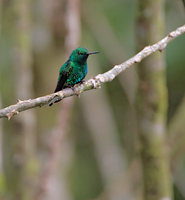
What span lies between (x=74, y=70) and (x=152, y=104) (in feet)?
3.13

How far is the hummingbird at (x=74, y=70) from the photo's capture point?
14.7 feet

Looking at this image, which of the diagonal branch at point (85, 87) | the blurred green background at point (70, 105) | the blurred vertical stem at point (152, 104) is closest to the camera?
the diagonal branch at point (85, 87)

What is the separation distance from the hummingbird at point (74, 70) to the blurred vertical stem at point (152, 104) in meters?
0.69

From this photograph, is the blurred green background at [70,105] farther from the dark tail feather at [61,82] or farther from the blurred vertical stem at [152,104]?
the dark tail feather at [61,82]

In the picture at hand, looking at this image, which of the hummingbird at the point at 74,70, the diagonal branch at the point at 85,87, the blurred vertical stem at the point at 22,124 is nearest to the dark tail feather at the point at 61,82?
the hummingbird at the point at 74,70

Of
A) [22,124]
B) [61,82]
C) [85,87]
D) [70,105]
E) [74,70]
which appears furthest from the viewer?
[70,105]

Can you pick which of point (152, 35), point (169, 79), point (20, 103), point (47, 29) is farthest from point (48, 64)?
point (20, 103)

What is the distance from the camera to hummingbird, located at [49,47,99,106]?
4482mm

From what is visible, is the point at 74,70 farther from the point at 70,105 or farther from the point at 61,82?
the point at 70,105

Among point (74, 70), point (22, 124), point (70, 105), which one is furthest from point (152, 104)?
point (70, 105)

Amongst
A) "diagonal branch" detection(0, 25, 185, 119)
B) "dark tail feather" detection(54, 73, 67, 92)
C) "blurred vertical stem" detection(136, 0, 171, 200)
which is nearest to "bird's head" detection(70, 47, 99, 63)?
"dark tail feather" detection(54, 73, 67, 92)

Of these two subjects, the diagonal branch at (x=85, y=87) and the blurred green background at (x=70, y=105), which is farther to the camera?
the blurred green background at (x=70, y=105)

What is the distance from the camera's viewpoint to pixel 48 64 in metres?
8.13

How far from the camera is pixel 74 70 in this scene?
15.0 feet
